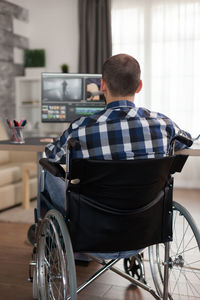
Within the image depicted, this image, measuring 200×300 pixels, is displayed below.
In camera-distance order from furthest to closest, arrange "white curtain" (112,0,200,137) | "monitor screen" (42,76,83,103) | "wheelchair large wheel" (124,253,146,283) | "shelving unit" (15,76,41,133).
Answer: "shelving unit" (15,76,41,133) < "white curtain" (112,0,200,137) < "monitor screen" (42,76,83,103) < "wheelchair large wheel" (124,253,146,283)

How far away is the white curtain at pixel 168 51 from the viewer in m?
5.27

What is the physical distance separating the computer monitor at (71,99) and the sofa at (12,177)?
3.56 feet

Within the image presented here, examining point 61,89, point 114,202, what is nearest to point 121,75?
point 114,202

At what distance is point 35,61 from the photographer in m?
5.71

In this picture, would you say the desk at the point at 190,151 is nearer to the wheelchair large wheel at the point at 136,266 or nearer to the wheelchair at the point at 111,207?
the wheelchair at the point at 111,207

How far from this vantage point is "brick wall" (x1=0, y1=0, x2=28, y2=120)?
527 cm

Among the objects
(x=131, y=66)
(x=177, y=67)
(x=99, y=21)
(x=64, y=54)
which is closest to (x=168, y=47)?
(x=177, y=67)

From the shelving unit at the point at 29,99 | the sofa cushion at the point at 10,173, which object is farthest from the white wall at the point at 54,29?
the sofa cushion at the point at 10,173

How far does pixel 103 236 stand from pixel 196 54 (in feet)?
13.8

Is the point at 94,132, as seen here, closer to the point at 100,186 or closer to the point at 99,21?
the point at 100,186

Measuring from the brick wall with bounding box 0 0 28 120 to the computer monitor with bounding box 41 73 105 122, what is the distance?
249 cm

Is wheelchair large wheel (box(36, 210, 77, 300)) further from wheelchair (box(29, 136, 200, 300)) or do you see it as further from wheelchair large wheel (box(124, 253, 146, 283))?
wheelchair large wheel (box(124, 253, 146, 283))

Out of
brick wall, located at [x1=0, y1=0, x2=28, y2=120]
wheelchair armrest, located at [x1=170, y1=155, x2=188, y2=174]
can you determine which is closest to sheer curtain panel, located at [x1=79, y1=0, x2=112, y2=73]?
brick wall, located at [x1=0, y1=0, x2=28, y2=120]

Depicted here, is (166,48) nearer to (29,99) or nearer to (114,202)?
(29,99)
